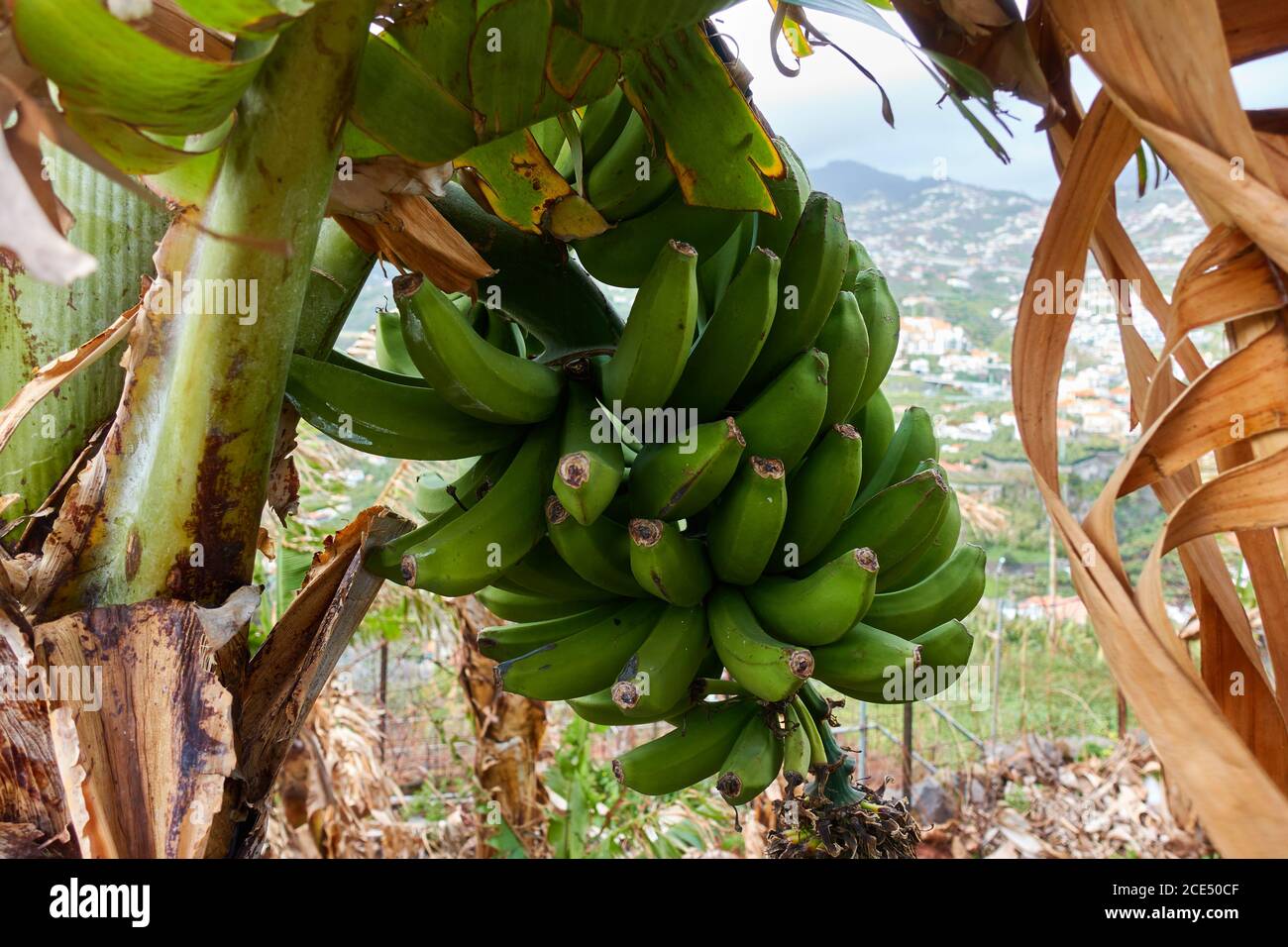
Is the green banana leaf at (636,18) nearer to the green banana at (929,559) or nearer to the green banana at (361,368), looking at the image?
the green banana at (361,368)

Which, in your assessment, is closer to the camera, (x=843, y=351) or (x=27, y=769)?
(x=27, y=769)

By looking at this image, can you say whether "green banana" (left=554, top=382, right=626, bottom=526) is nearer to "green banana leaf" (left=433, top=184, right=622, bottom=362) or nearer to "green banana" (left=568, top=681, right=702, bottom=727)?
"green banana leaf" (left=433, top=184, right=622, bottom=362)

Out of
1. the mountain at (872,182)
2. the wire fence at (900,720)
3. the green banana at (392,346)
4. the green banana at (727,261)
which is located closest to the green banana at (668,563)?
the green banana at (727,261)

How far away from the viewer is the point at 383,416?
655 millimetres

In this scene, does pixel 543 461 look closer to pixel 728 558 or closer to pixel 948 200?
pixel 728 558

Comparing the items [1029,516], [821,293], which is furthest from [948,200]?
[821,293]

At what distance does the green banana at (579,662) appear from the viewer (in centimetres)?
71

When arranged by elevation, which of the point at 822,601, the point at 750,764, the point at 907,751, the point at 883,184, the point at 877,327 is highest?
the point at 883,184

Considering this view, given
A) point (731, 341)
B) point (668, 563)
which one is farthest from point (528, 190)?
point (668, 563)

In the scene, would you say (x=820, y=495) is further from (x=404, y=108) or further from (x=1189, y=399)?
(x=404, y=108)

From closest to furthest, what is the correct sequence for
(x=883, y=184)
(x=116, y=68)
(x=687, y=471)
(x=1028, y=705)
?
(x=116, y=68) < (x=687, y=471) < (x=1028, y=705) < (x=883, y=184)

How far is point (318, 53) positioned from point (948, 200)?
13.9 metres

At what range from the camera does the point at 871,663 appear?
0.67m

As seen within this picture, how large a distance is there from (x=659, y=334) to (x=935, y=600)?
355mm
